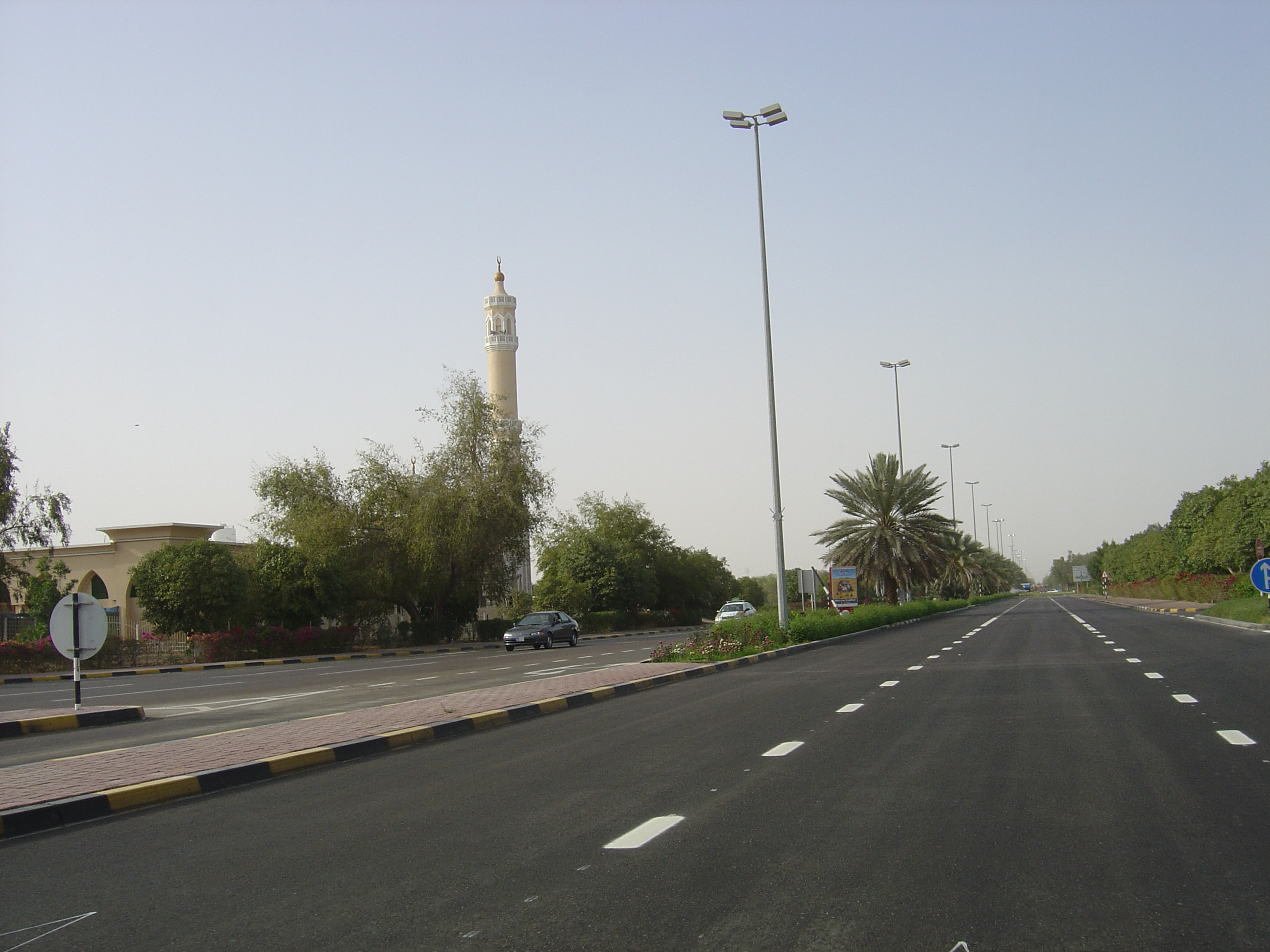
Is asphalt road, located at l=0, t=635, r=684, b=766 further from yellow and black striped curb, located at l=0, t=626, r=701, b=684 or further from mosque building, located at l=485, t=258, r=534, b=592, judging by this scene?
mosque building, located at l=485, t=258, r=534, b=592

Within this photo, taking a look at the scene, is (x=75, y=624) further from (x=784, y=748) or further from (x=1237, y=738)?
(x=1237, y=738)

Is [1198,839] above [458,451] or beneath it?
beneath

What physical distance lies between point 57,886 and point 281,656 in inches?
1389

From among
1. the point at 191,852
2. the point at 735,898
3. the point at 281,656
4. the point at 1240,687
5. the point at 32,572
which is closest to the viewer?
the point at 735,898

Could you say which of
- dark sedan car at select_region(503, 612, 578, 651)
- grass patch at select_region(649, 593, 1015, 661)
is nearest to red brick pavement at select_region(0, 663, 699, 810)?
grass patch at select_region(649, 593, 1015, 661)

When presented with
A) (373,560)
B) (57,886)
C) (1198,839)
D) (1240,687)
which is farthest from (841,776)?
(373,560)

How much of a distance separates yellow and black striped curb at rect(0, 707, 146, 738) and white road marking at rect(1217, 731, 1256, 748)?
13.4 m

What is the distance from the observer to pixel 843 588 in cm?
3975

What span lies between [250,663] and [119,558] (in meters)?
23.7

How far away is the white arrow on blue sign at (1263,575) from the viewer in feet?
85.3

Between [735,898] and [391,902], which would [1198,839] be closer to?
[735,898]

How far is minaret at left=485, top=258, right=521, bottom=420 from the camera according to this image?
85.3 metres

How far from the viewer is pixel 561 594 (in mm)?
65375

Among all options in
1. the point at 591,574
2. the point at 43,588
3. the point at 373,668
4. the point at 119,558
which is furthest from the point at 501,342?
the point at 373,668
